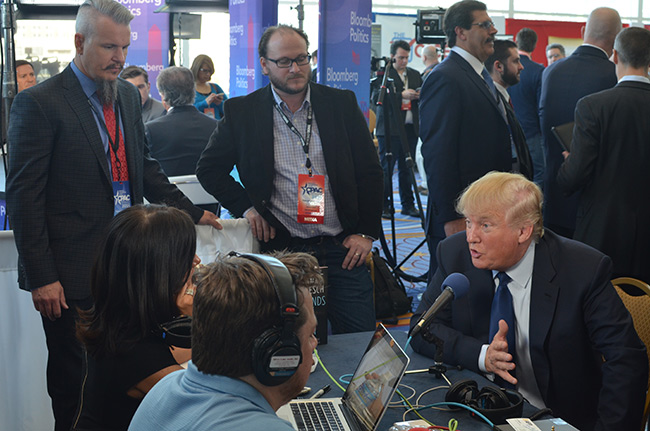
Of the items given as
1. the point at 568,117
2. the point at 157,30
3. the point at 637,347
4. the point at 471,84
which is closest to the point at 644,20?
the point at 157,30

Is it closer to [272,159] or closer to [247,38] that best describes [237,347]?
[272,159]

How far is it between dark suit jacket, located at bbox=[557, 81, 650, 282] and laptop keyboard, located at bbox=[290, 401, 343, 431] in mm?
2155

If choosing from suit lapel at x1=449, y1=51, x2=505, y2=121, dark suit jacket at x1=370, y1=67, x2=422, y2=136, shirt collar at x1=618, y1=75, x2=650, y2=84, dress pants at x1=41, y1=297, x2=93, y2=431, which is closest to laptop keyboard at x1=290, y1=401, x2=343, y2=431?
dress pants at x1=41, y1=297, x2=93, y2=431

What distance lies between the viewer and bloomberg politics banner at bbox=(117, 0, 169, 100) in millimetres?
8219

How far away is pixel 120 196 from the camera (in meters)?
2.50

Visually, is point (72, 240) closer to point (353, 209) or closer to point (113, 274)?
point (113, 274)

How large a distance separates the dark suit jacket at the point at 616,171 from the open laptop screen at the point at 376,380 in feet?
6.65

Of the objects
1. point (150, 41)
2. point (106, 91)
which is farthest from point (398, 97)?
point (106, 91)

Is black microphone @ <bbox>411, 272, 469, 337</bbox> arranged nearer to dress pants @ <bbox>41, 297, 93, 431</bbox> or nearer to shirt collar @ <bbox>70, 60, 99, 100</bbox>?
dress pants @ <bbox>41, 297, 93, 431</bbox>

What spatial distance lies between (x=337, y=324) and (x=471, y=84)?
132 centimetres

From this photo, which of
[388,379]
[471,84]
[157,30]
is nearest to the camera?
[388,379]

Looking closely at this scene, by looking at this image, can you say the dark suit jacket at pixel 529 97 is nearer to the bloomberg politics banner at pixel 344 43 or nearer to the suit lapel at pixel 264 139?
the bloomberg politics banner at pixel 344 43

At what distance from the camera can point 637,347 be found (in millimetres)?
1870

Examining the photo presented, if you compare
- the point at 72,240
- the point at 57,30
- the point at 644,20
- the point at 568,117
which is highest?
the point at 644,20
